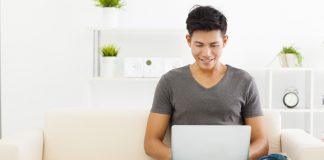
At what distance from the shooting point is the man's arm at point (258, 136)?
5.61 ft

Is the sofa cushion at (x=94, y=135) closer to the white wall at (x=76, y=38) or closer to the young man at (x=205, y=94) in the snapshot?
the young man at (x=205, y=94)

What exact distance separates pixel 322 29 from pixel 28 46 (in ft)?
8.20

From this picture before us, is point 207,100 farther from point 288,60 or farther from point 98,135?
point 288,60

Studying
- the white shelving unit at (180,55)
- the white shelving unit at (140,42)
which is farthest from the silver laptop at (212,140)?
the white shelving unit at (140,42)

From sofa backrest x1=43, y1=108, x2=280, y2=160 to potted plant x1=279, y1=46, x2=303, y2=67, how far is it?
5.13 feet

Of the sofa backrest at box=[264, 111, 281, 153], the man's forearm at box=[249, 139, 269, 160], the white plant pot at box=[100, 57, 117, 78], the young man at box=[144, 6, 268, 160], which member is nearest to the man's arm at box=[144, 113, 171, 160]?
the young man at box=[144, 6, 268, 160]

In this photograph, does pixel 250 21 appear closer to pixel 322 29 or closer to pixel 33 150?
pixel 322 29

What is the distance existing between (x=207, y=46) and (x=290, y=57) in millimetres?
1807

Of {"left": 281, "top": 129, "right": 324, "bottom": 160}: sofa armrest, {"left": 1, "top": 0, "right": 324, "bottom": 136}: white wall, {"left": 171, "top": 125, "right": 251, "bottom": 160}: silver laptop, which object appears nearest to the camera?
{"left": 171, "top": 125, "right": 251, "bottom": 160}: silver laptop

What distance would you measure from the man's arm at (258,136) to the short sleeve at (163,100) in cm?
34

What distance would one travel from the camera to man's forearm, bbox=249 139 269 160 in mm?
1671

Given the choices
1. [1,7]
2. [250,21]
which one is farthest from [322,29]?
[1,7]

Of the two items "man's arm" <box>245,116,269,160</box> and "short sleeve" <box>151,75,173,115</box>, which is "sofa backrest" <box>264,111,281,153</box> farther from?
"short sleeve" <box>151,75,173,115</box>

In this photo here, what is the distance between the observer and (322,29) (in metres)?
3.63
